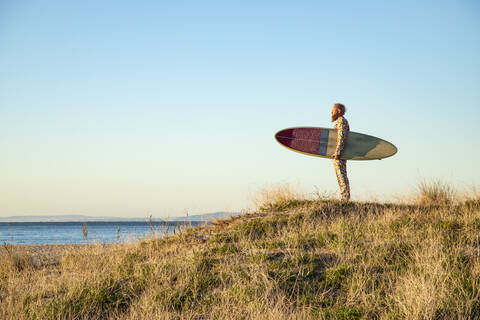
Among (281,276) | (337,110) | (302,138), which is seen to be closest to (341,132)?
(337,110)

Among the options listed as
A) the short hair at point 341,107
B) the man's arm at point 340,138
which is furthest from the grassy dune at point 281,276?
the short hair at point 341,107

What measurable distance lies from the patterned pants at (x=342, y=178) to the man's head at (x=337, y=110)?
1261 millimetres

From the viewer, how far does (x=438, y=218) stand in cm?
970

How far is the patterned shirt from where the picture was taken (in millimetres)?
10875

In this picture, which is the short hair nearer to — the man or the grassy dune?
the man

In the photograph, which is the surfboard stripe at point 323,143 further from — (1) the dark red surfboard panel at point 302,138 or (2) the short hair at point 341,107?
(2) the short hair at point 341,107

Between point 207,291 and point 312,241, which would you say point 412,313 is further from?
point 312,241

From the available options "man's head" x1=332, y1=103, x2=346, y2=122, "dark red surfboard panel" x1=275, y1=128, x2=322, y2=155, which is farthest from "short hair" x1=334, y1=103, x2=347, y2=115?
"dark red surfboard panel" x1=275, y1=128, x2=322, y2=155

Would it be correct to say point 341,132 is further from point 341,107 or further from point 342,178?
point 342,178

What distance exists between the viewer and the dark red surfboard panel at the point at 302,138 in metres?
12.6

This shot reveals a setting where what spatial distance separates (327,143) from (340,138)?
5.13ft

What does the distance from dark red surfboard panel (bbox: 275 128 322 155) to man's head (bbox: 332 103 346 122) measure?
4.73 feet

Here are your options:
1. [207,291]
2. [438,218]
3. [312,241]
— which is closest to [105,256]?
[207,291]

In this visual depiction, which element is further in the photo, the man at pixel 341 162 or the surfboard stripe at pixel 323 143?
the surfboard stripe at pixel 323 143
